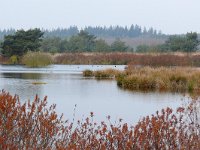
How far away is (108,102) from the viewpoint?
21516 millimetres

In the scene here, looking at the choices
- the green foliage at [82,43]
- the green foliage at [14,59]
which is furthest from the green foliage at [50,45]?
the green foliage at [14,59]

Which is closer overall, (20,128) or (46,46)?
(20,128)

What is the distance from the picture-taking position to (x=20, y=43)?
71188 mm

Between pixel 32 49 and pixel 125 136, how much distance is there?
2644 inches

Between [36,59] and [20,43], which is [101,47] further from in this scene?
[36,59]

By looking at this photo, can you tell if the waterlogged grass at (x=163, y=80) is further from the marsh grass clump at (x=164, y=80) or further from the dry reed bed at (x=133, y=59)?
the dry reed bed at (x=133, y=59)

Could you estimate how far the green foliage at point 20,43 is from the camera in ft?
233

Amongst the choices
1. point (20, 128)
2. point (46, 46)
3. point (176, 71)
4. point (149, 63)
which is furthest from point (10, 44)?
point (20, 128)

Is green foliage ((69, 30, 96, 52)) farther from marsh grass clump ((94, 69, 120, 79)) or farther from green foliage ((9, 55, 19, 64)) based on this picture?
marsh grass clump ((94, 69, 120, 79))

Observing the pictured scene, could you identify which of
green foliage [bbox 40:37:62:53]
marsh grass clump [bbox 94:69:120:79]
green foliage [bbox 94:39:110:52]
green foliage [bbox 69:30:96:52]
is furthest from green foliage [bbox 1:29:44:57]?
marsh grass clump [bbox 94:69:120:79]

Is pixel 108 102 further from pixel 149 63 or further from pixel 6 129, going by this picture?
pixel 149 63

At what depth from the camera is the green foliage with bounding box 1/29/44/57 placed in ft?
233

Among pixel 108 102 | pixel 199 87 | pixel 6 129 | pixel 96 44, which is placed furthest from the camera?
pixel 96 44

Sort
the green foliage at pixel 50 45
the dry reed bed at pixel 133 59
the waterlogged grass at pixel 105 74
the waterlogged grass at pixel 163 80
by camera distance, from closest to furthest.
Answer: the waterlogged grass at pixel 163 80, the waterlogged grass at pixel 105 74, the dry reed bed at pixel 133 59, the green foliage at pixel 50 45
